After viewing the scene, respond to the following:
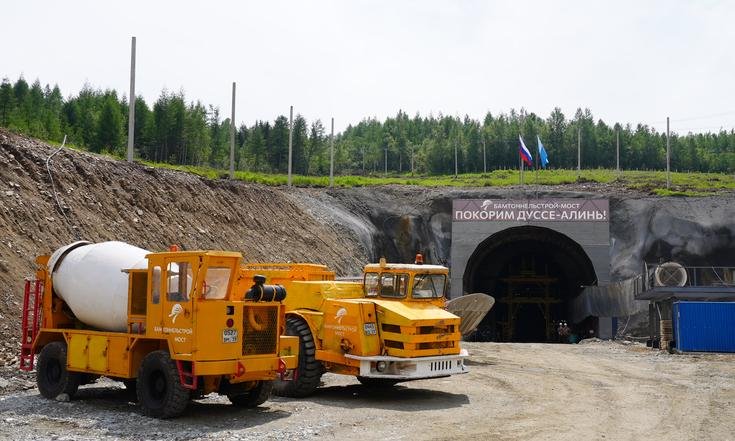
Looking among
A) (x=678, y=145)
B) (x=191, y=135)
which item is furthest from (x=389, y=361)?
(x=678, y=145)

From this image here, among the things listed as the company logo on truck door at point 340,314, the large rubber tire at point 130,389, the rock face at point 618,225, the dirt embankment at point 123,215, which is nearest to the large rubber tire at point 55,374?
the large rubber tire at point 130,389

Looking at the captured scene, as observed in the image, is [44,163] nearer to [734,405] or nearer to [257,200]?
[257,200]

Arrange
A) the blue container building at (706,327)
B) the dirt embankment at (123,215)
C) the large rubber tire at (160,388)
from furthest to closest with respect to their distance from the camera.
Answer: the blue container building at (706,327), the dirt embankment at (123,215), the large rubber tire at (160,388)

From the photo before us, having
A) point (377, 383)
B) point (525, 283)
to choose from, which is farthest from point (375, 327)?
point (525, 283)

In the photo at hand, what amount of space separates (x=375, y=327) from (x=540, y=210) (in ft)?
90.1

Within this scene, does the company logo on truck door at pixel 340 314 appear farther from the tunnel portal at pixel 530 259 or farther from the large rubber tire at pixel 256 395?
the tunnel portal at pixel 530 259

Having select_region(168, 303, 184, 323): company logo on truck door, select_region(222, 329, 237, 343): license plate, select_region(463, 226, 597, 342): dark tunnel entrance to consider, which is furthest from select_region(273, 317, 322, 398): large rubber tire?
select_region(463, 226, 597, 342): dark tunnel entrance

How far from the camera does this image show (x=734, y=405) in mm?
14055

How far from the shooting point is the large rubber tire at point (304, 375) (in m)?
14.1

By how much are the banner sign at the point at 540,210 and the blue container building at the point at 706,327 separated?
43.9ft

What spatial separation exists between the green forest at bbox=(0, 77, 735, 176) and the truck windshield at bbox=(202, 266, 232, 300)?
55389mm

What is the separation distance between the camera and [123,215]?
22922 mm

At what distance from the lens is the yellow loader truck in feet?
45.2

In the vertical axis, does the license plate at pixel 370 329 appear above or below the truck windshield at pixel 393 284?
below
